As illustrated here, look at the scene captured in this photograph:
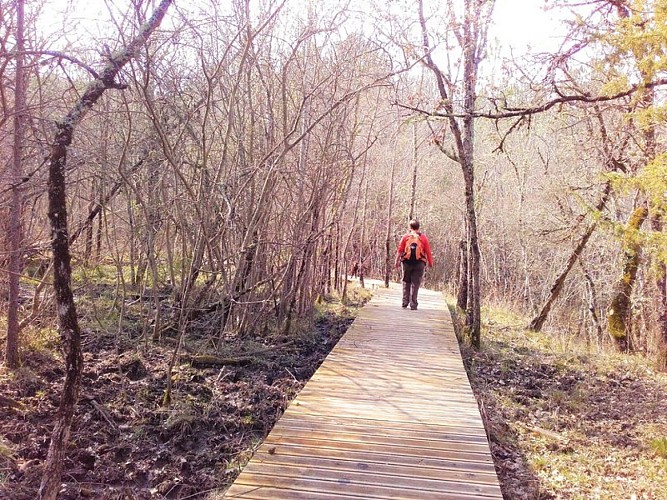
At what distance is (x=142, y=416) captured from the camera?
620 cm

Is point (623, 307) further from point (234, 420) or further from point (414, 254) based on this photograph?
point (234, 420)

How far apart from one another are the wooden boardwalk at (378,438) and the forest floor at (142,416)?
3.05ft

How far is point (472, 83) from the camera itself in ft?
30.4

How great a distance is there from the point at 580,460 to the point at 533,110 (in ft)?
13.7

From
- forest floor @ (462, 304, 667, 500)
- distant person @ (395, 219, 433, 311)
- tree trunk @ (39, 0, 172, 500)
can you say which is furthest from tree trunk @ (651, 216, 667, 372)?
tree trunk @ (39, 0, 172, 500)

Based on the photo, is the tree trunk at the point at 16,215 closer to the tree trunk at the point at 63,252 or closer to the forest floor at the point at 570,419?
the tree trunk at the point at 63,252

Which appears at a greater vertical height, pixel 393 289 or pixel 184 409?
pixel 393 289

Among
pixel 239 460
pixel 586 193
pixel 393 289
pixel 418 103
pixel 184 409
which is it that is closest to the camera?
pixel 239 460

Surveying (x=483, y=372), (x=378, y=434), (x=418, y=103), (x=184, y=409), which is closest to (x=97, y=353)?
(x=184, y=409)

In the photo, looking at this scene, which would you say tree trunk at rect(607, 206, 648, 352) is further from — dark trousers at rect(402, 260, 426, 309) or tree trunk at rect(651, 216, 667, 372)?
dark trousers at rect(402, 260, 426, 309)

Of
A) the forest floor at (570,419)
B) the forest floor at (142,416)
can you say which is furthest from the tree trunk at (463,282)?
the forest floor at (142,416)

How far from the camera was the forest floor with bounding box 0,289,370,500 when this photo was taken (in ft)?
16.5

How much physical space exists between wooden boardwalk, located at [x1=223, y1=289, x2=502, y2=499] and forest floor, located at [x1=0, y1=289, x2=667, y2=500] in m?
0.71

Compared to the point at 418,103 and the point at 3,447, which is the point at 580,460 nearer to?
the point at 3,447
